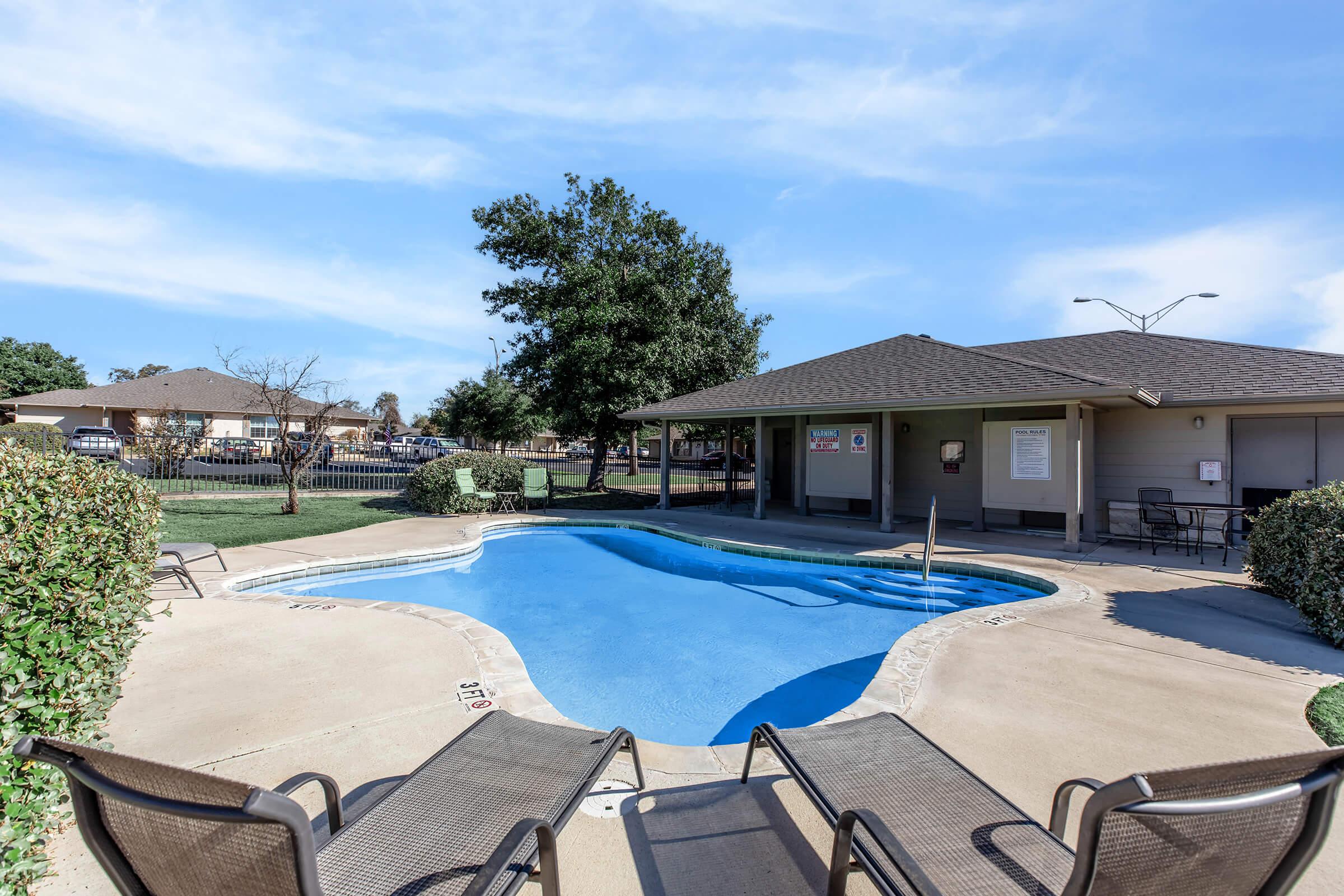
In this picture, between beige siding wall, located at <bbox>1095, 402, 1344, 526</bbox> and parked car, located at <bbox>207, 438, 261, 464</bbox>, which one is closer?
beige siding wall, located at <bbox>1095, 402, 1344, 526</bbox>

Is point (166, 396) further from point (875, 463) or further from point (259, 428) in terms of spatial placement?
point (875, 463)

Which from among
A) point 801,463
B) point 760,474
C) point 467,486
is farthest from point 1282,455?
point 467,486

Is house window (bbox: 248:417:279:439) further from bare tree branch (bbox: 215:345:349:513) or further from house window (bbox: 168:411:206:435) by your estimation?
bare tree branch (bbox: 215:345:349:513)

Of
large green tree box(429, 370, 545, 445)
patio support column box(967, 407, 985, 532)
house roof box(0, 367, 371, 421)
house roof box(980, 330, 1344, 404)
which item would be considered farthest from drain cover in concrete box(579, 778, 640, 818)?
house roof box(0, 367, 371, 421)

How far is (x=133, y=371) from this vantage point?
66.0 m

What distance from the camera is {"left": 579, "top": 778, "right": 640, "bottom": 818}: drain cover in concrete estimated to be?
260cm

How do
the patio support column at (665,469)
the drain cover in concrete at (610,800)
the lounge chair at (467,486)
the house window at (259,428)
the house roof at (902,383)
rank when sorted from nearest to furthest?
the drain cover in concrete at (610,800) < the house roof at (902,383) < the lounge chair at (467,486) < the patio support column at (665,469) < the house window at (259,428)

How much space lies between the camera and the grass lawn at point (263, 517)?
31.4 feet

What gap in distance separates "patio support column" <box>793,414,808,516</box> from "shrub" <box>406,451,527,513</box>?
6.93 meters

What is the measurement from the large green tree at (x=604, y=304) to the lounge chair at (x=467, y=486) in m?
4.23

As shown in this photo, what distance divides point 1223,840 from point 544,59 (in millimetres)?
11244

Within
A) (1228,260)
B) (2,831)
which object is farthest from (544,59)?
(1228,260)

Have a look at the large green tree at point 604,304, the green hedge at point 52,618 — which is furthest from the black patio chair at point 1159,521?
the green hedge at point 52,618

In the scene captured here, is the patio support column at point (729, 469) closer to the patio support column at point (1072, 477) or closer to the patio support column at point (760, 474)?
the patio support column at point (760, 474)
